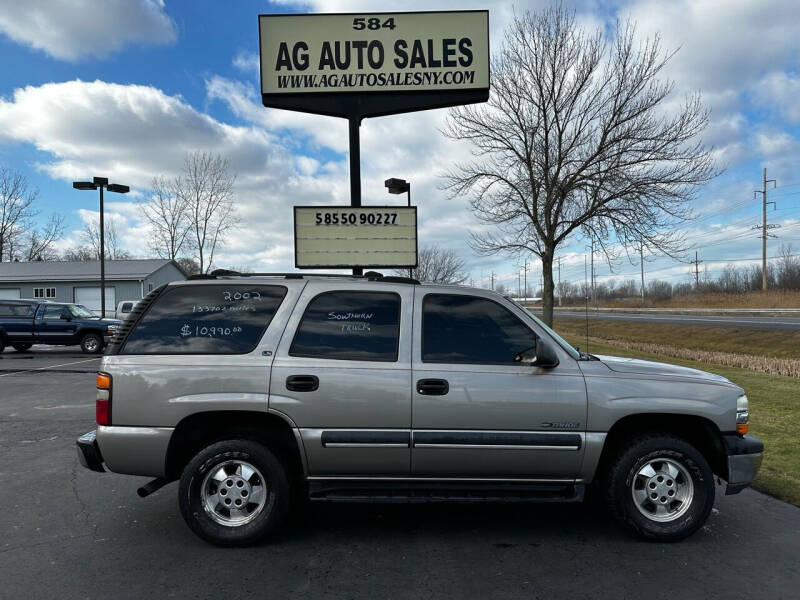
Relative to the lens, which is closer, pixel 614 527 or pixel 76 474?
pixel 614 527

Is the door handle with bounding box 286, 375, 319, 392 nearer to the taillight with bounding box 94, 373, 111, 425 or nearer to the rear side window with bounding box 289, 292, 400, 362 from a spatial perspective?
the rear side window with bounding box 289, 292, 400, 362

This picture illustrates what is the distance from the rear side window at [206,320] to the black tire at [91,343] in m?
18.1

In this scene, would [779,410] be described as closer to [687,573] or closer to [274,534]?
[687,573]

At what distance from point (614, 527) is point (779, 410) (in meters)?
5.69

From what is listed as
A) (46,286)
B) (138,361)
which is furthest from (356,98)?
(46,286)

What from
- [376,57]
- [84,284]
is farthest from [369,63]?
[84,284]

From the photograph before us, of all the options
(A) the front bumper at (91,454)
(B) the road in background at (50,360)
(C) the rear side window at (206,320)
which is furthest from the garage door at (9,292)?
(C) the rear side window at (206,320)

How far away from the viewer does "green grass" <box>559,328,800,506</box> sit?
5254mm

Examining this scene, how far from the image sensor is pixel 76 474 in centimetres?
572

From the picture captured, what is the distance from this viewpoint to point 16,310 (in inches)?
781

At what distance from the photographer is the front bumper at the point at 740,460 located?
13.1 ft

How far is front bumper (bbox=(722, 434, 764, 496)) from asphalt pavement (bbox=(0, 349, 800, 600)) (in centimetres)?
44

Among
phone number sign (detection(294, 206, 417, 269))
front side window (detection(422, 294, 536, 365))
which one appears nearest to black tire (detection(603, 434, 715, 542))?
front side window (detection(422, 294, 536, 365))

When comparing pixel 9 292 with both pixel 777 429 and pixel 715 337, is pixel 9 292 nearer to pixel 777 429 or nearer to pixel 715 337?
pixel 715 337
